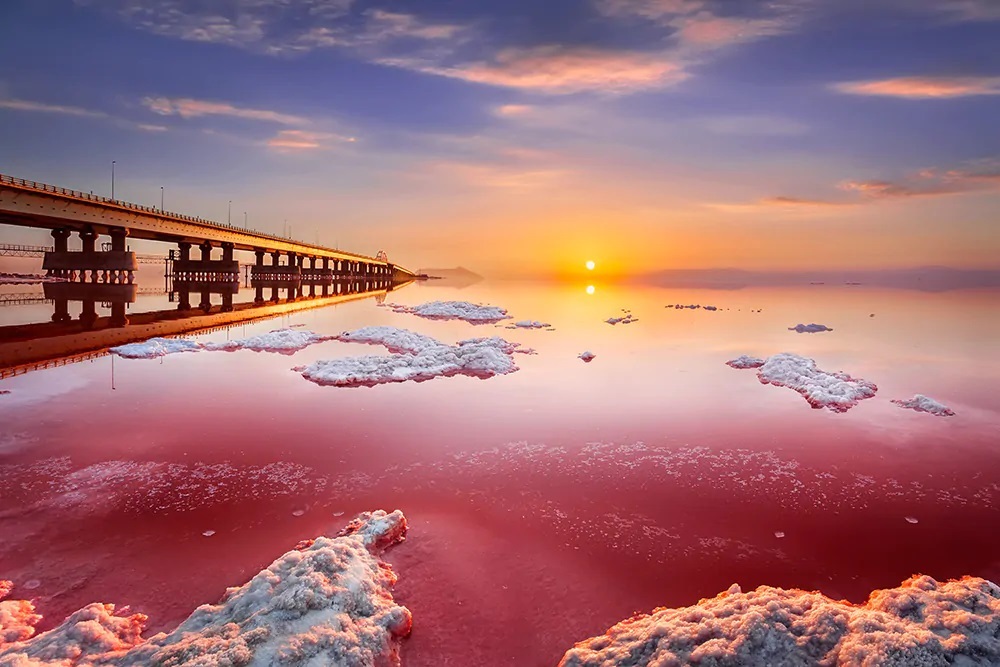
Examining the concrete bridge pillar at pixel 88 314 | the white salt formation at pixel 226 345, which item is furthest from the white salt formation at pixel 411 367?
the concrete bridge pillar at pixel 88 314

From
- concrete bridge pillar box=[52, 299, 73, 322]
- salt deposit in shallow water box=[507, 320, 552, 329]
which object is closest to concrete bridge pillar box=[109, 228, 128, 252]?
concrete bridge pillar box=[52, 299, 73, 322]

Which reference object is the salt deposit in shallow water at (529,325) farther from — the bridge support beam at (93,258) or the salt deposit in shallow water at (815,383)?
the bridge support beam at (93,258)

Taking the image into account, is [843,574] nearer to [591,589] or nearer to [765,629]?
[765,629]

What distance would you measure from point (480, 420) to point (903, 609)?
985cm

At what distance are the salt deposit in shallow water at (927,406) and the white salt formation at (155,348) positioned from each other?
2961 cm

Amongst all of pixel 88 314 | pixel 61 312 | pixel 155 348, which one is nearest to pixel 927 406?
pixel 155 348

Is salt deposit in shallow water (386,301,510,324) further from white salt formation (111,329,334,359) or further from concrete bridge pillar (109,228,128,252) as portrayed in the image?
concrete bridge pillar (109,228,128,252)

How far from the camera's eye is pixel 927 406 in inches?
631

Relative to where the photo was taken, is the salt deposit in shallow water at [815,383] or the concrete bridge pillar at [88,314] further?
the concrete bridge pillar at [88,314]

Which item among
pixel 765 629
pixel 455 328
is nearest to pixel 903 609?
pixel 765 629

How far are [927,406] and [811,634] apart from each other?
1571 centimetres

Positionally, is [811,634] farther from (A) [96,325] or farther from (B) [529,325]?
(A) [96,325]

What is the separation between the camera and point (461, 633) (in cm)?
555

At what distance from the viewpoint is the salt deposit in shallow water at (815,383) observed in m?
16.7
